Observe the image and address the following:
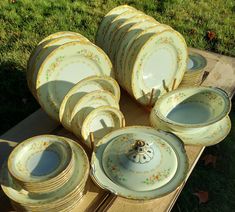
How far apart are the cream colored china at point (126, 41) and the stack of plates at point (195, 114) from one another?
341 mm

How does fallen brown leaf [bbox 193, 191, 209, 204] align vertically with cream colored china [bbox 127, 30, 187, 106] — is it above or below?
below

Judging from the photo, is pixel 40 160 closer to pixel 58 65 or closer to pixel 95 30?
pixel 58 65

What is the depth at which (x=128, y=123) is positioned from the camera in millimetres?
2283

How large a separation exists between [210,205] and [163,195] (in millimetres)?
1093

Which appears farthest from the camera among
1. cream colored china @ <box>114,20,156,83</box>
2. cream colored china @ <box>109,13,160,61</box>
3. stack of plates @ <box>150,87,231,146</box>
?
cream colored china @ <box>109,13,160,61</box>

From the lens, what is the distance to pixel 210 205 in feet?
8.61

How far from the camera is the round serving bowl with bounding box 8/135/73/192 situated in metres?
1.56

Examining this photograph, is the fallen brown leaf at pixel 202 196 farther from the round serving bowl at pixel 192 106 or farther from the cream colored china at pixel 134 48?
the cream colored china at pixel 134 48

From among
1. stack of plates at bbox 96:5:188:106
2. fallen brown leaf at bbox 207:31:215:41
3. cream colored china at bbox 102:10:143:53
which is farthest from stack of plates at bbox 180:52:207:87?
fallen brown leaf at bbox 207:31:215:41

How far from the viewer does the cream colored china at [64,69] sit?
2.00 metres

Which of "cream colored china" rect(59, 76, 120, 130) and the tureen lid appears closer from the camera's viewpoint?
the tureen lid

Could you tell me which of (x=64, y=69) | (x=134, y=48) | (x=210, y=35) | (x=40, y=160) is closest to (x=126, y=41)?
(x=134, y=48)

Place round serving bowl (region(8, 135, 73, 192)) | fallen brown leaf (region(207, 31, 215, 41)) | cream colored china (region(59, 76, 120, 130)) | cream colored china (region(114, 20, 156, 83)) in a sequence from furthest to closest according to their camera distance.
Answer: fallen brown leaf (region(207, 31, 215, 41)) → cream colored china (region(114, 20, 156, 83)) → cream colored china (region(59, 76, 120, 130)) → round serving bowl (region(8, 135, 73, 192))

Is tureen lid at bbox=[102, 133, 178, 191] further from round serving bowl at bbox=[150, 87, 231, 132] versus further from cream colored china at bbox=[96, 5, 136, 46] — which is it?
cream colored china at bbox=[96, 5, 136, 46]
